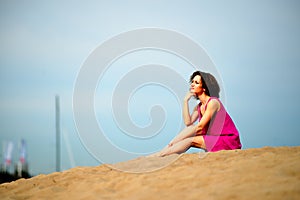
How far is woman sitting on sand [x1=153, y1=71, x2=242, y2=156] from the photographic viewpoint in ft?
24.9

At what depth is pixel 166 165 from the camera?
22.7ft

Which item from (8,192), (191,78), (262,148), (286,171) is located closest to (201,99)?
(191,78)

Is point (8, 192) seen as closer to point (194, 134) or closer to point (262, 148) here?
point (194, 134)

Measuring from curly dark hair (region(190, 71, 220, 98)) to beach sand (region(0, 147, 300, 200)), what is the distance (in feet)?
4.35

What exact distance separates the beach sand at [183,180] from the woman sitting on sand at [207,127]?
0.29 meters

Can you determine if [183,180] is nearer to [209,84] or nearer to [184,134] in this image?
[184,134]

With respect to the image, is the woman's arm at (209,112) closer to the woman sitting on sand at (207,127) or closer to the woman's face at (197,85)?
the woman sitting on sand at (207,127)

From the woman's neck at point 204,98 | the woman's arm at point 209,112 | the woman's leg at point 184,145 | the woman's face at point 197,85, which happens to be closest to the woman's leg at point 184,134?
the woman's leg at point 184,145

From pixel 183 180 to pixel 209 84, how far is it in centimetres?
288

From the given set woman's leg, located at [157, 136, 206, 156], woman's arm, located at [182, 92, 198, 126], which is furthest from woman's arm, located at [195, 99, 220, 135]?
woman's arm, located at [182, 92, 198, 126]

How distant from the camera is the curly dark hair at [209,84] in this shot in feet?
25.7

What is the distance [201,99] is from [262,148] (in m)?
1.63

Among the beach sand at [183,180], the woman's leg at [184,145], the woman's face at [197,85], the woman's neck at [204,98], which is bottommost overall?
the beach sand at [183,180]

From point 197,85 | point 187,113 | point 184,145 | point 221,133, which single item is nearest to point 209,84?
point 197,85
